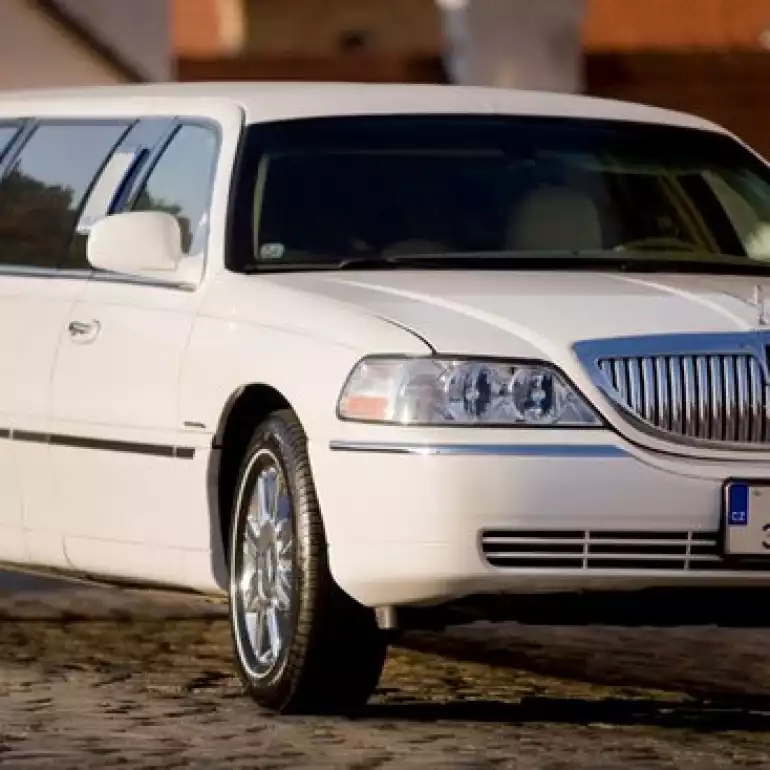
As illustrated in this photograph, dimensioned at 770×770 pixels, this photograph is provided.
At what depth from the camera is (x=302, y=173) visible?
10109 millimetres

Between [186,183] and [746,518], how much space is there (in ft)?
7.68

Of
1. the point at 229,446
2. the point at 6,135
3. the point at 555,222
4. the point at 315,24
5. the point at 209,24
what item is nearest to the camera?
the point at 229,446

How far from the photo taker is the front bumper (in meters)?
8.57

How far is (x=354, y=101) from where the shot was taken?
1045 cm

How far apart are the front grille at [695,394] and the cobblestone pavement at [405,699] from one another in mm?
753

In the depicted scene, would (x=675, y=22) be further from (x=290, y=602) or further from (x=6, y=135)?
(x=290, y=602)

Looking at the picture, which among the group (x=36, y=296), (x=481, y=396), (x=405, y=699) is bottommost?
(x=405, y=699)

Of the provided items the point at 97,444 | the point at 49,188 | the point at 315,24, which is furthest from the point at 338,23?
the point at 97,444

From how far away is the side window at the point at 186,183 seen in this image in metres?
10.1

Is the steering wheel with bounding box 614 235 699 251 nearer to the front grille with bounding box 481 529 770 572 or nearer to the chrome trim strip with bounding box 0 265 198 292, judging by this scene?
the chrome trim strip with bounding box 0 265 198 292

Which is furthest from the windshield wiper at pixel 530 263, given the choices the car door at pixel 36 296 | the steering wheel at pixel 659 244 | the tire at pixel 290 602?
the car door at pixel 36 296

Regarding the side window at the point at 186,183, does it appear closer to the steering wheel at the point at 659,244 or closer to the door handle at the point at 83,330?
the door handle at the point at 83,330

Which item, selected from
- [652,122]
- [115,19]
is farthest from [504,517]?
[115,19]

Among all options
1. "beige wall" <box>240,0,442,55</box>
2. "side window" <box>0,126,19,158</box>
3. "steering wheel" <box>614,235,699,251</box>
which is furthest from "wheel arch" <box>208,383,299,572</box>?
"beige wall" <box>240,0,442,55</box>
